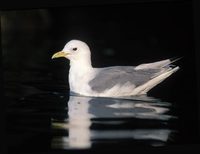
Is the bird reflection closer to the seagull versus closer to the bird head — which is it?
the seagull

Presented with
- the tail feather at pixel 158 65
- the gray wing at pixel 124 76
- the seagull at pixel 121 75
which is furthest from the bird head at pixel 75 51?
the tail feather at pixel 158 65

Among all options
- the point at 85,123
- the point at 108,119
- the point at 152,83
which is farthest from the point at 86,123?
the point at 152,83

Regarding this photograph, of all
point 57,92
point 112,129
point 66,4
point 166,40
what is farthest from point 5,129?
point 166,40

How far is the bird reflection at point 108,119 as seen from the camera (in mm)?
2873

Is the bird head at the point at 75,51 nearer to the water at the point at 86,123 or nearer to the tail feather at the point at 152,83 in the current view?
the water at the point at 86,123

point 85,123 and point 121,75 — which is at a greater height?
point 121,75

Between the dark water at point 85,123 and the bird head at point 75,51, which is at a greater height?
the bird head at point 75,51

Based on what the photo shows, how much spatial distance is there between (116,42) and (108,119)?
444 mm

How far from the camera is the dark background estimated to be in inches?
114

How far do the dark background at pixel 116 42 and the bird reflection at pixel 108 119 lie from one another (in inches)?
3.7

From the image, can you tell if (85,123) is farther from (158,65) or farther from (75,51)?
(158,65)

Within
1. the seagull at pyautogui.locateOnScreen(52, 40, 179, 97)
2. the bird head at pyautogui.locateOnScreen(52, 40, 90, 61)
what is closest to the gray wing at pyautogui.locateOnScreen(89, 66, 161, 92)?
the seagull at pyautogui.locateOnScreen(52, 40, 179, 97)

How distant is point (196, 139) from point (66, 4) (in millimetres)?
1083

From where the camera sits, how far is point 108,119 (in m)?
2.89
